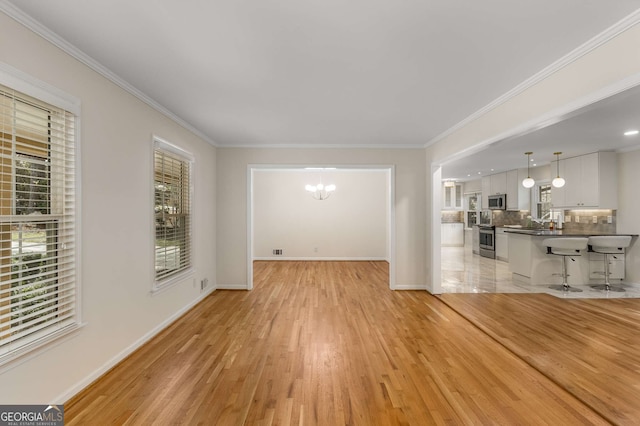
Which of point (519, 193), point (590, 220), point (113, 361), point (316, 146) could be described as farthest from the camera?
point (519, 193)

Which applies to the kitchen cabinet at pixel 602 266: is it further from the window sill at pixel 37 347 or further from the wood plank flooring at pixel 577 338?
the window sill at pixel 37 347

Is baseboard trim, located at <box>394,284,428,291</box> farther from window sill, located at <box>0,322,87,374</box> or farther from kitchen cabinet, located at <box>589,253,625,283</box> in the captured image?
window sill, located at <box>0,322,87,374</box>

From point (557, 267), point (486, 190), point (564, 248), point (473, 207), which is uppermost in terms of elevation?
point (486, 190)

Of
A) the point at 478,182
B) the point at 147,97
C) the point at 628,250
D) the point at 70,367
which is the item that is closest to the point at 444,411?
the point at 70,367

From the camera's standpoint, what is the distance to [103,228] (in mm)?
2541

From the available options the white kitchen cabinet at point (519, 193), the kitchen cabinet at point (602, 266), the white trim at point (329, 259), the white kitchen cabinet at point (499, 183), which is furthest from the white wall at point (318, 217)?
the kitchen cabinet at point (602, 266)

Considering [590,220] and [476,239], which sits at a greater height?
[590,220]

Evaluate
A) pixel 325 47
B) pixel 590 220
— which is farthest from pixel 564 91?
pixel 590 220

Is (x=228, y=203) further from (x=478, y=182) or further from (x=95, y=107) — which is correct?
(x=478, y=182)

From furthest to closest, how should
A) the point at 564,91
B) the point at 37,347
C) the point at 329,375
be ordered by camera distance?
the point at 329,375, the point at 564,91, the point at 37,347

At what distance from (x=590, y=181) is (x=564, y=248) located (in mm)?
1989

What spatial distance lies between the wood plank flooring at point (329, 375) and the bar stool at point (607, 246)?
2099 mm

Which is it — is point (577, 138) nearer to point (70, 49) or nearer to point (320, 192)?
point (320, 192)

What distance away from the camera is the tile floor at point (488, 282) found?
16.4 feet
